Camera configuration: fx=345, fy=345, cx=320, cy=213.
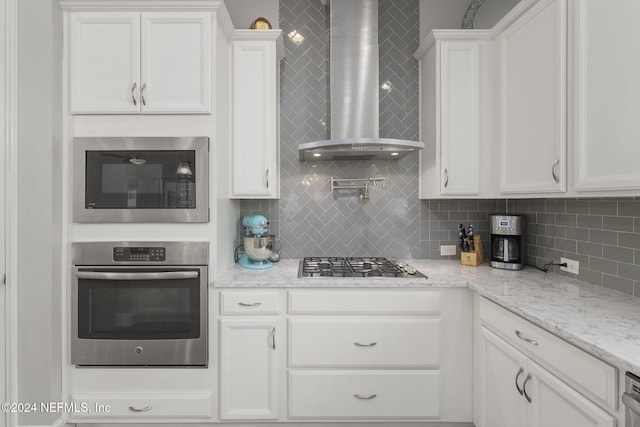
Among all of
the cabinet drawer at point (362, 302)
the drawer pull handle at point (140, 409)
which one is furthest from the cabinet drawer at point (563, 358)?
the drawer pull handle at point (140, 409)

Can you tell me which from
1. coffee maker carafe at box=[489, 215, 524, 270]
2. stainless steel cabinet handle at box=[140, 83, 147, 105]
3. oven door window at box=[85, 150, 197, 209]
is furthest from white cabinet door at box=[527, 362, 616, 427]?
stainless steel cabinet handle at box=[140, 83, 147, 105]

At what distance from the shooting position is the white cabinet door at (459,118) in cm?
225

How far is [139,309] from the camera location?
75.2 inches

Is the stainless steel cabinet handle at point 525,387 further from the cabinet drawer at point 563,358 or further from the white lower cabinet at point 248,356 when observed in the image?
the white lower cabinet at point 248,356

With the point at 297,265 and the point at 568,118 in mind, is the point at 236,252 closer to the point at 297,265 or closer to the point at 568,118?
the point at 297,265

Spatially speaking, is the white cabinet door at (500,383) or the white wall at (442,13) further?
the white wall at (442,13)

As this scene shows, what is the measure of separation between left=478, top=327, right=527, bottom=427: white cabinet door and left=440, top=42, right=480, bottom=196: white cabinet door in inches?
38.3

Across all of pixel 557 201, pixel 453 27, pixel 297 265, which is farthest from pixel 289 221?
pixel 453 27

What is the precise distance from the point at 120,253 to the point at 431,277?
176cm

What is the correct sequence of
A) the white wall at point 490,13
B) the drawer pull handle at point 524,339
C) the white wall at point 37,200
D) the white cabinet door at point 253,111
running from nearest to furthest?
1. the drawer pull handle at point 524,339
2. the white wall at point 37,200
3. the white cabinet door at point 253,111
4. the white wall at point 490,13

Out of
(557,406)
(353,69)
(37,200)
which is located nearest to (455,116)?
(353,69)

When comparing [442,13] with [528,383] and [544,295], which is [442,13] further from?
[528,383]

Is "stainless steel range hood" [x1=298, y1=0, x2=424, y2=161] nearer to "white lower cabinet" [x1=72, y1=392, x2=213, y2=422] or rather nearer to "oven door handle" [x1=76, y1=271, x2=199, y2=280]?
"oven door handle" [x1=76, y1=271, x2=199, y2=280]

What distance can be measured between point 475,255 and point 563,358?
121 centimetres
